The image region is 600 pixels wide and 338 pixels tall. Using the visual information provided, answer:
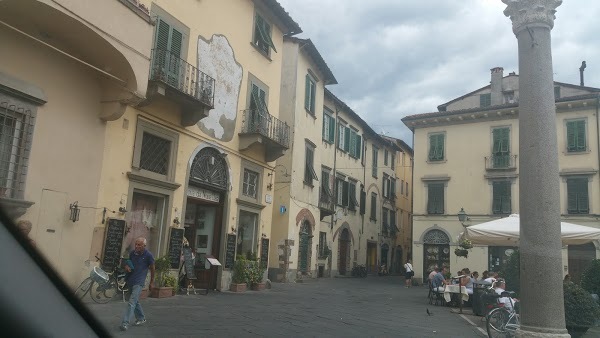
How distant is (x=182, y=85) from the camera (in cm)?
1298

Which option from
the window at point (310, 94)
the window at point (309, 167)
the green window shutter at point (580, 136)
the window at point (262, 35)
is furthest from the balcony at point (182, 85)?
the green window shutter at point (580, 136)

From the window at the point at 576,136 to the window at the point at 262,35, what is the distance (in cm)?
1697

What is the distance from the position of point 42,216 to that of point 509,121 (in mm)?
24488

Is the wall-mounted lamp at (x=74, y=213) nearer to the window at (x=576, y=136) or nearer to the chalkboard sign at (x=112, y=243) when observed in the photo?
the chalkboard sign at (x=112, y=243)

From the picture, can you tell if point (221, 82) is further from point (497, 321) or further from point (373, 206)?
point (373, 206)

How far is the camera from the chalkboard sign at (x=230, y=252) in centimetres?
1509

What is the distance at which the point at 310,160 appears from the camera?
23219mm

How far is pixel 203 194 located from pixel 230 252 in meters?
2.09

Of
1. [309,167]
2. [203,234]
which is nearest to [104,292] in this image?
[203,234]

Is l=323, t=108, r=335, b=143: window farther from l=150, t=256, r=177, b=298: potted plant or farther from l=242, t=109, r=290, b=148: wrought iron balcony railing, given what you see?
l=150, t=256, r=177, b=298: potted plant

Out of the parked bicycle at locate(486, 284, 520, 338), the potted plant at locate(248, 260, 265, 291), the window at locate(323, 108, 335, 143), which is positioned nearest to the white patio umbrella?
the parked bicycle at locate(486, 284, 520, 338)

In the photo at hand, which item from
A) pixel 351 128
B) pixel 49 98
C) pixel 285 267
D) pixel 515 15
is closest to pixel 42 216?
pixel 49 98

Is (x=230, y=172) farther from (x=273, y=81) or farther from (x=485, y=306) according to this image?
(x=485, y=306)

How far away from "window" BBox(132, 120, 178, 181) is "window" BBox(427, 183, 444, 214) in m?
19.6
